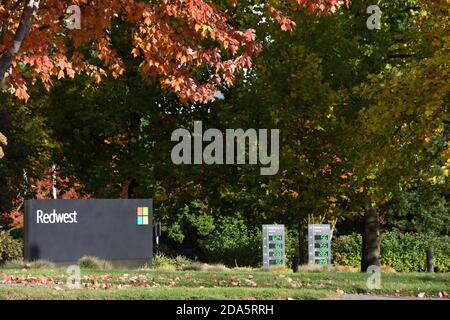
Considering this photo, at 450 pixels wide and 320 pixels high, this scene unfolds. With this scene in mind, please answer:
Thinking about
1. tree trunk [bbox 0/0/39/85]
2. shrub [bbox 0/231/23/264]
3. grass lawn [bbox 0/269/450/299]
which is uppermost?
tree trunk [bbox 0/0/39/85]

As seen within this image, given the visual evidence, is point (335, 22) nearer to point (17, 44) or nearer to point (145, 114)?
point (145, 114)

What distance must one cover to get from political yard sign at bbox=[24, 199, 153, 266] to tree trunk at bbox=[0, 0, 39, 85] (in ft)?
38.4

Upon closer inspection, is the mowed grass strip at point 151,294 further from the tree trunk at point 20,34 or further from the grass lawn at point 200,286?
the tree trunk at point 20,34

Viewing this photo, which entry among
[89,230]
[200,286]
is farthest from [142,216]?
→ [200,286]

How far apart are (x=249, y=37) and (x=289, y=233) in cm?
2301

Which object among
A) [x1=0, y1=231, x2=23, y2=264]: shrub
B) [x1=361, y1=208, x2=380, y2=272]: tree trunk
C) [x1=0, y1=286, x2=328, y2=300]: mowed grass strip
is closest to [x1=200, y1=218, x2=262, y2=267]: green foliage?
[x1=361, y1=208, x2=380, y2=272]: tree trunk

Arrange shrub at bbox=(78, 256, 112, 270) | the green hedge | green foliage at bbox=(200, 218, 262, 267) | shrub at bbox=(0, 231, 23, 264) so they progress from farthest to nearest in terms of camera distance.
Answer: green foliage at bbox=(200, 218, 262, 267), the green hedge, shrub at bbox=(0, 231, 23, 264), shrub at bbox=(78, 256, 112, 270)

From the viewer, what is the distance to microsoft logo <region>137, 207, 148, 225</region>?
27.3 m

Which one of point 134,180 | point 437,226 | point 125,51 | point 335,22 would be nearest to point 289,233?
point 437,226

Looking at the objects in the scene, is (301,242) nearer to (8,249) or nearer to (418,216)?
(8,249)

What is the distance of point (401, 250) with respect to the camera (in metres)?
37.3

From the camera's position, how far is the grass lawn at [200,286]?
1391cm

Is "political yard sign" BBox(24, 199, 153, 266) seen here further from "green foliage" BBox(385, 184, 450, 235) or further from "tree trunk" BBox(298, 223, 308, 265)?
"green foliage" BBox(385, 184, 450, 235)

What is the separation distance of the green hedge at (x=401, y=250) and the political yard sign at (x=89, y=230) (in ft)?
39.9
